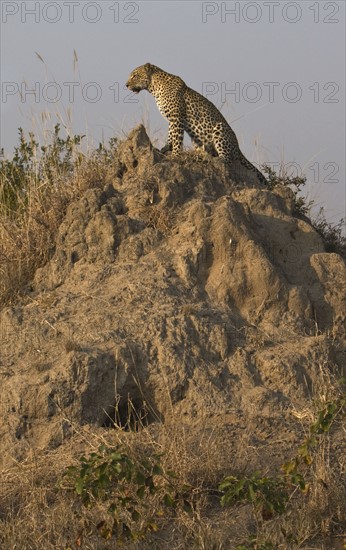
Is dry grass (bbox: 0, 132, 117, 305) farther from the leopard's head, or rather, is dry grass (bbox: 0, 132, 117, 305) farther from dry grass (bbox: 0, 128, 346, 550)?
the leopard's head

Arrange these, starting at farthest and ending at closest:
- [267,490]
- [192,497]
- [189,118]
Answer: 1. [189,118]
2. [192,497]
3. [267,490]

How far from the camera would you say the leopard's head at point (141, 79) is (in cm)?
1116

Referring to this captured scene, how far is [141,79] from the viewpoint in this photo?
11164mm

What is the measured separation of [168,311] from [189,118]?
3.95 metres

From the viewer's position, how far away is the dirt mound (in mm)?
6715

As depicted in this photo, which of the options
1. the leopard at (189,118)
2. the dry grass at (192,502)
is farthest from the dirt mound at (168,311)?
the leopard at (189,118)

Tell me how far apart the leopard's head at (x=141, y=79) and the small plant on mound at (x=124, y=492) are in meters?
6.52

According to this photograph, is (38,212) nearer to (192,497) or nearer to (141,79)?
(141,79)

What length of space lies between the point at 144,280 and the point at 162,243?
538 mm

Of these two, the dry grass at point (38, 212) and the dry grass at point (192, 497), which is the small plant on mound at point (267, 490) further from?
the dry grass at point (38, 212)

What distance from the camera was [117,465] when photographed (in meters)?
4.93

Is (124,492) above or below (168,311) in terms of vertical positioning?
below

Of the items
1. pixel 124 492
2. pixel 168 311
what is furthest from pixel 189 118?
pixel 124 492

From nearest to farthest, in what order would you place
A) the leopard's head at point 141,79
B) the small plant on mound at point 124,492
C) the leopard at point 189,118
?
1. the small plant on mound at point 124,492
2. the leopard at point 189,118
3. the leopard's head at point 141,79
